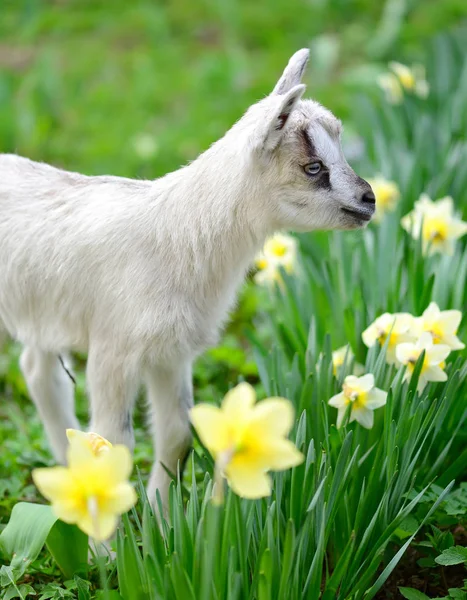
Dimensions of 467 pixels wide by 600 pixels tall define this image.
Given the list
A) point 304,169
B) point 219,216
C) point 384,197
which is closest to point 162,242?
point 219,216

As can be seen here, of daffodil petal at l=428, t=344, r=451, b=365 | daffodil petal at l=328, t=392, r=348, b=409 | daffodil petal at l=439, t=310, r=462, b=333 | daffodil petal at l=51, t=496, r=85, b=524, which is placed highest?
daffodil petal at l=439, t=310, r=462, b=333

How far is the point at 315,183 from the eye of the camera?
2496 mm

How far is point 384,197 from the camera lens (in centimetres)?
395

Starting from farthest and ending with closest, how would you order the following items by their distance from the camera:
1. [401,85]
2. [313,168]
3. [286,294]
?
[401,85] → [286,294] → [313,168]

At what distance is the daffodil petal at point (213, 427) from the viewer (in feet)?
4.77

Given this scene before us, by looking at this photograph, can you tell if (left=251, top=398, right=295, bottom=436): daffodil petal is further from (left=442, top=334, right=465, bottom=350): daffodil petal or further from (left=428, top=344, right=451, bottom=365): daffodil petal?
(left=442, top=334, right=465, bottom=350): daffodil petal

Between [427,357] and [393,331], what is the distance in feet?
0.51

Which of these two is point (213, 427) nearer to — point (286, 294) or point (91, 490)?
point (91, 490)

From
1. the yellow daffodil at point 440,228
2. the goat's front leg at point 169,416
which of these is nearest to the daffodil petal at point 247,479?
the goat's front leg at point 169,416

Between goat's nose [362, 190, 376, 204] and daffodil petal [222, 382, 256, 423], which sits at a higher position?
goat's nose [362, 190, 376, 204]

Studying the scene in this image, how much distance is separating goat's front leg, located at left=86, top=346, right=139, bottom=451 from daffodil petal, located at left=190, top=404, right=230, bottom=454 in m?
1.19

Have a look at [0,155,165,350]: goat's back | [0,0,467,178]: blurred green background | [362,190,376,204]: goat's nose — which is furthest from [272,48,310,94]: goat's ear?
[0,0,467,178]: blurred green background

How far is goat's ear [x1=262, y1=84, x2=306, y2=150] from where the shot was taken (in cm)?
228

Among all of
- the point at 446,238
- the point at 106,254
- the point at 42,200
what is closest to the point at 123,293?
the point at 106,254
